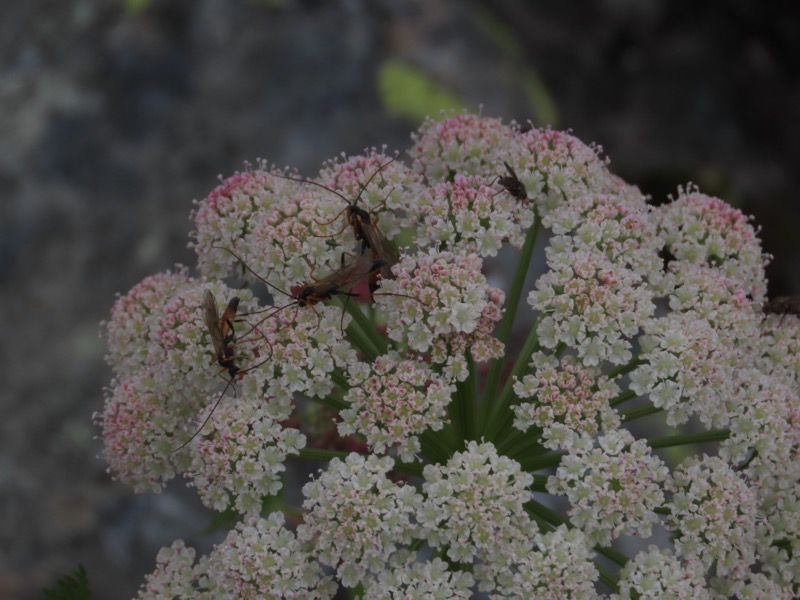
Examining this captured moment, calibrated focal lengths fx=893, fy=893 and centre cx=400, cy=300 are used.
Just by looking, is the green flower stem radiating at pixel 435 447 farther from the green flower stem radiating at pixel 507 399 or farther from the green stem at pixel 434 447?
the green flower stem radiating at pixel 507 399

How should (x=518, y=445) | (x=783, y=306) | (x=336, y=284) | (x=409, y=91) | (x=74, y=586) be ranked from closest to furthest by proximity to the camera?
(x=336, y=284), (x=518, y=445), (x=74, y=586), (x=783, y=306), (x=409, y=91)

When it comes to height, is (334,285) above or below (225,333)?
above

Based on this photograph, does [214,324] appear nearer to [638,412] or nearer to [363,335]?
[363,335]

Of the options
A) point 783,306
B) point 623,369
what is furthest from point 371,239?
point 783,306

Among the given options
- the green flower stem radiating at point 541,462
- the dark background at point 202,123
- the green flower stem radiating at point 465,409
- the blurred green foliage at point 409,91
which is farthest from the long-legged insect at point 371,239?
the blurred green foliage at point 409,91

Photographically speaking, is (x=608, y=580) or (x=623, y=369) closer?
(x=608, y=580)

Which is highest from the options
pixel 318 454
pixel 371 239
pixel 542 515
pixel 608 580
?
pixel 371 239

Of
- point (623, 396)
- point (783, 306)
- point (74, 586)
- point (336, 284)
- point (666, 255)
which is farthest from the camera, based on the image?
point (666, 255)

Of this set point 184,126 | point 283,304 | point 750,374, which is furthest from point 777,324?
point 184,126

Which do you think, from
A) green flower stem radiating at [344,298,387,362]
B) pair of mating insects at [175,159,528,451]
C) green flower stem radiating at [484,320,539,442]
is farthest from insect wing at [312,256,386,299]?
green flower stem radiating at [484,320,539,442]
